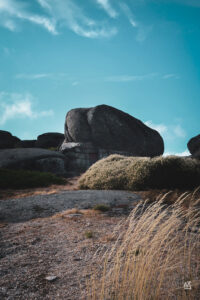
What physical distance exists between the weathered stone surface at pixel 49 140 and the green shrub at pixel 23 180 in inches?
478

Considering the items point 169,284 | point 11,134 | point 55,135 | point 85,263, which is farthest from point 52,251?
point 11,134

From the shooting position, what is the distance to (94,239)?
11.1ft

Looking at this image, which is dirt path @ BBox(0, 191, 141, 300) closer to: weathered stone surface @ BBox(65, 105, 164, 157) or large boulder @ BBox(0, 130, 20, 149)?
weathered stone surface @ BBox(65, 105, 164, 157)

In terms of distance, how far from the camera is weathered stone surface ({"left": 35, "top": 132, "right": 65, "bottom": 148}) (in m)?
23.2

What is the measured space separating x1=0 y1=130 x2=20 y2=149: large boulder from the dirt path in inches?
732

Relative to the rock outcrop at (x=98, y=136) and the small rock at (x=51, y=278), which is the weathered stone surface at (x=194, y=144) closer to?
the rock outcrop at (x=98, y=136)

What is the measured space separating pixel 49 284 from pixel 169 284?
3.95ft

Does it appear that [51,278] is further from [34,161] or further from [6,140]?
[6,140]

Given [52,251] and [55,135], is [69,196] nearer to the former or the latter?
[52,251]

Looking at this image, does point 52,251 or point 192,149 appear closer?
point 52,251

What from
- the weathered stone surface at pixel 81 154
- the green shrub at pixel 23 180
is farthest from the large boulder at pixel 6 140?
the green shrub at pixel 23 180

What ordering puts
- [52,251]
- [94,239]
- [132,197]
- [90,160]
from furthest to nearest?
1. [90,160]
2. [132,197]
3. [94,239]
4. [52,251]

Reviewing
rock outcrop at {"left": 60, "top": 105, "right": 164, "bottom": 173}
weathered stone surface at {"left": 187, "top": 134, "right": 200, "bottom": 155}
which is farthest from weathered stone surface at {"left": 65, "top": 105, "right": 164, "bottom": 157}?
weathered stone surface at {"left": 187, "top": 134, "right": 200, "bottom": 155}

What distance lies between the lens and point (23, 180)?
395 inches
